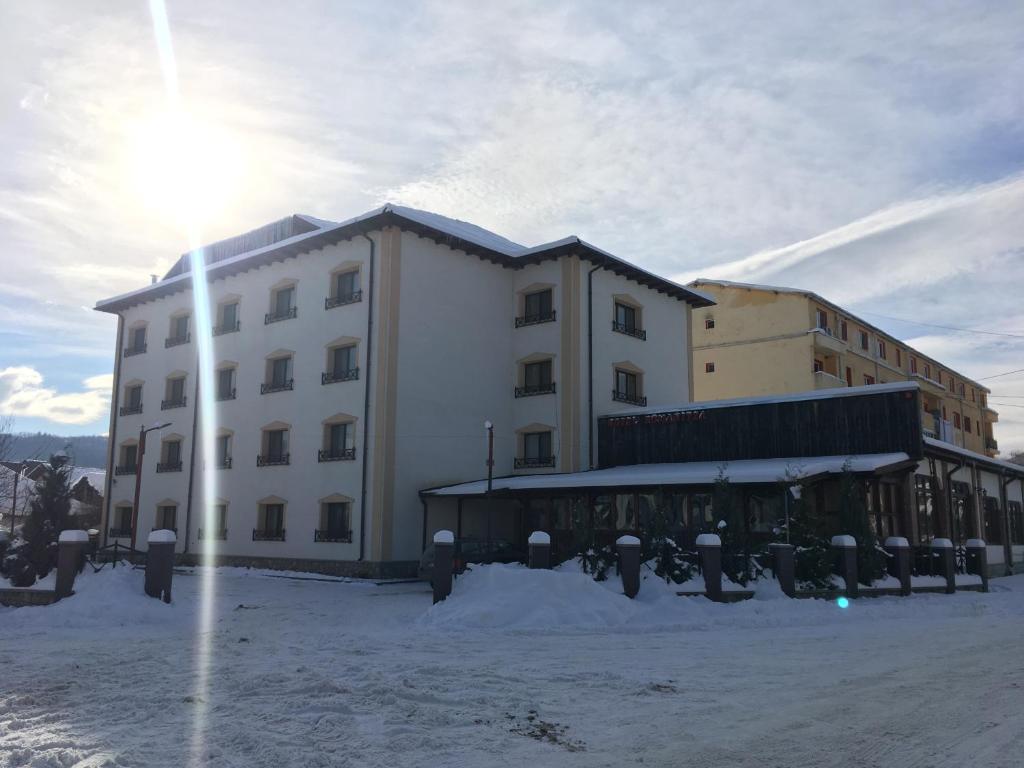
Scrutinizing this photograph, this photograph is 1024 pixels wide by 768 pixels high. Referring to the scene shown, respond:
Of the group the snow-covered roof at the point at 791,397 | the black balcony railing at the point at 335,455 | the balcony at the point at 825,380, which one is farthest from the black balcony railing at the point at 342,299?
the balcony at the point at 825,380

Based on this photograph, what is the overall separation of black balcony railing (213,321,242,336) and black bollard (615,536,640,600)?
1982cm

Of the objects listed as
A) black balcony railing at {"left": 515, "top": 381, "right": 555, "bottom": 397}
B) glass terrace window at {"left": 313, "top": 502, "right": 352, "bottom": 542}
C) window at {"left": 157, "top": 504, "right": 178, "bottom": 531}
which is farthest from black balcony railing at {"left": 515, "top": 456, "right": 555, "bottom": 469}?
window at {"left": 157, "top": 504, "right": 178, "bottom": 531}

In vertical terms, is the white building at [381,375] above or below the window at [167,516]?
above

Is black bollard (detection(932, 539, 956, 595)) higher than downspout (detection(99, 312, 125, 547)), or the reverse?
downspout (detection(99, 312, 125, 547))

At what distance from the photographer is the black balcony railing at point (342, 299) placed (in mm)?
27422

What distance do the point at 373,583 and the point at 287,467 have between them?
6551 millimetres

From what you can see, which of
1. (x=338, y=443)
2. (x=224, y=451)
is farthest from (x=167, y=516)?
(x=338, y=443)

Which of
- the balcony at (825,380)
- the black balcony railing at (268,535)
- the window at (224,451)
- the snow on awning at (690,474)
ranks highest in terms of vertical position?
the balcony at (825,380)

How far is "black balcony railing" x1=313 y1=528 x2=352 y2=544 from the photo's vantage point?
25.8m

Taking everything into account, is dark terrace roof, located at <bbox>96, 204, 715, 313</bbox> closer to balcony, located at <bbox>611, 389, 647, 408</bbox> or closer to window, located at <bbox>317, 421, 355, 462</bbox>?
balcony, located at <bbox>611, 389, 647, 408</bbox>

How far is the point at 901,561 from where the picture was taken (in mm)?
20094

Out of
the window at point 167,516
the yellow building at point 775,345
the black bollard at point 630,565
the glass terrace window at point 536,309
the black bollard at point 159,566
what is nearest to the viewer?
the black bollard at point 159,566

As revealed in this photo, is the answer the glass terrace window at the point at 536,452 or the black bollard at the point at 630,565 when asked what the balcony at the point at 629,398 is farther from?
the black bollard at the point at 630,565

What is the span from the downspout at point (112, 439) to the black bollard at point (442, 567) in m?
24.0
